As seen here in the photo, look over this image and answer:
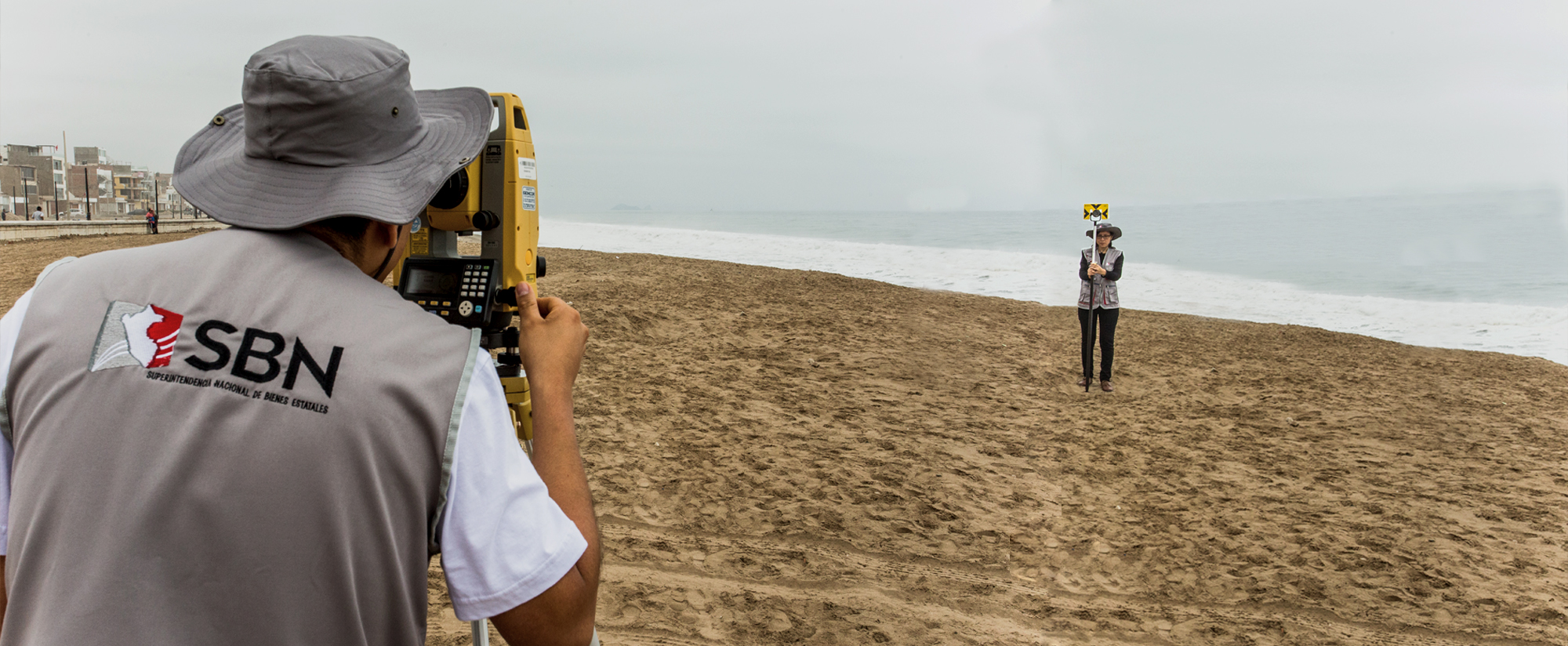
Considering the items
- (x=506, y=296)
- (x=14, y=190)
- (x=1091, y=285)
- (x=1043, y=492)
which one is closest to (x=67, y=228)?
(x=1091, y=285)

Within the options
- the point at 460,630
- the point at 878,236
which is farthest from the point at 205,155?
the point at 878,236

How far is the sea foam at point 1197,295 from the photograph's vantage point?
16.0m

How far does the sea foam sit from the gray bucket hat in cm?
1537

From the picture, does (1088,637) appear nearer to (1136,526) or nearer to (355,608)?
(1136,526)

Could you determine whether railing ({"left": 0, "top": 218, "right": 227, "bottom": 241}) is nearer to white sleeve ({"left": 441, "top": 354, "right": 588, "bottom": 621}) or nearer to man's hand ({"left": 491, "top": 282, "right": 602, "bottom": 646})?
man's hand ({"left": 491, "top": 282, "right": 602, "bottom": 646})

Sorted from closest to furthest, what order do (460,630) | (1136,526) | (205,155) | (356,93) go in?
(356,93) < (205,155) < (460,630) < (1136,526)

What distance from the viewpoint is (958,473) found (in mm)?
5883

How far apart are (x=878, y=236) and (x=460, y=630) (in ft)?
130

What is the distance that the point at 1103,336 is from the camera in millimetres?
8500

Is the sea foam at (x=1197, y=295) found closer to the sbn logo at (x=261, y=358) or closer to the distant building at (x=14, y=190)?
the sbn logo at (x=261, y=358)

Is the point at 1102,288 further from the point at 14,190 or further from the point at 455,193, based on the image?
the point at 14,190

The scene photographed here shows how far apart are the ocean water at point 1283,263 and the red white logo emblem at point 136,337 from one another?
611 inches

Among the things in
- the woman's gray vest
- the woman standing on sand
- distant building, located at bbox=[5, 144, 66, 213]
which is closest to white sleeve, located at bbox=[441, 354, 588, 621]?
the woman standing on sand

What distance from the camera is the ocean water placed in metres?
17.6
